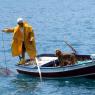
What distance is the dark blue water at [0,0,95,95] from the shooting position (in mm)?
35809

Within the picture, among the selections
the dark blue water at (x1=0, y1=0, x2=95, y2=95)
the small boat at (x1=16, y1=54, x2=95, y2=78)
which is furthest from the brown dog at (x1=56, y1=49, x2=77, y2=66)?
the dark blue water at (x1=0, y1=0, x2=95, y2=95)

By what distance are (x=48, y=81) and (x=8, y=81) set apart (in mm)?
2225

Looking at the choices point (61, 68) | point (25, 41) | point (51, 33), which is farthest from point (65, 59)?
point (51, 33)

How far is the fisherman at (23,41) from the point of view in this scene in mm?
38188

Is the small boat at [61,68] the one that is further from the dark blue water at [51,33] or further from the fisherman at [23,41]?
the fisherman at [23,41]

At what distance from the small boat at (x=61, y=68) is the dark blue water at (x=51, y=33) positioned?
385 millimetres

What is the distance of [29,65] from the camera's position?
1497 inches

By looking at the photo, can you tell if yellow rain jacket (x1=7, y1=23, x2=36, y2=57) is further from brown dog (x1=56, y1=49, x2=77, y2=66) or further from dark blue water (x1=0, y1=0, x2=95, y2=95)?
brown dog (x1=56, y1=49, x2=77, y2=66)

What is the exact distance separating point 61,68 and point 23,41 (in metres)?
3.32

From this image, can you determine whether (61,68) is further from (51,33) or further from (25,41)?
(51,33)

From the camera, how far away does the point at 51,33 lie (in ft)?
186

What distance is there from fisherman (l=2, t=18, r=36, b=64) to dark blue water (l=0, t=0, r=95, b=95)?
1.32 metres

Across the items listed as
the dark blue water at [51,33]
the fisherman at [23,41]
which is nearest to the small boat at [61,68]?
the dark blue water at [51,33]

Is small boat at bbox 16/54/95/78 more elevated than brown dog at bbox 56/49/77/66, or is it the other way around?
brown dog at bbox 56/49/77/66
